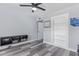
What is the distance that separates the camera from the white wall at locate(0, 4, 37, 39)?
212 cm

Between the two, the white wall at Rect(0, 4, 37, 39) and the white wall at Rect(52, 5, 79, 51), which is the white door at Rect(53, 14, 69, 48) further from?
the white wall at Rect(0, 4, 37, 39)

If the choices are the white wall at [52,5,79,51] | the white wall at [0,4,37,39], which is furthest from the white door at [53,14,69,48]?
the white wall at [0,4,37,39]

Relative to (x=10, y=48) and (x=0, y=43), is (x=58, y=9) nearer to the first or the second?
(x=0, y=43)

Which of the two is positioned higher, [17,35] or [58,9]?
[58,9]

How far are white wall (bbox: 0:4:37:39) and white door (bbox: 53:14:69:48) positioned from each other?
52cm

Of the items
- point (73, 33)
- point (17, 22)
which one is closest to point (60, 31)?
point (73, 33)

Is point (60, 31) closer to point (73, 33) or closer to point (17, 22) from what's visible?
point (73, 33)

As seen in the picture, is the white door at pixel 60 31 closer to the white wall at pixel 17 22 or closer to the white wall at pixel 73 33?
the white wall at pixel 73 33

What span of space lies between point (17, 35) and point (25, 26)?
29 centimetres

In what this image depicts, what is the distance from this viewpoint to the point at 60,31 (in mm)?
2268

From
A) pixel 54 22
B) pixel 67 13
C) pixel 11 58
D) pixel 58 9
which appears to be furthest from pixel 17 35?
pixel 11 58

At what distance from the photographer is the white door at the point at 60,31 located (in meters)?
2.18

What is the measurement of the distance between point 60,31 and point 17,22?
3.61 ft

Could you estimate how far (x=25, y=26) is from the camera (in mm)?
2230
